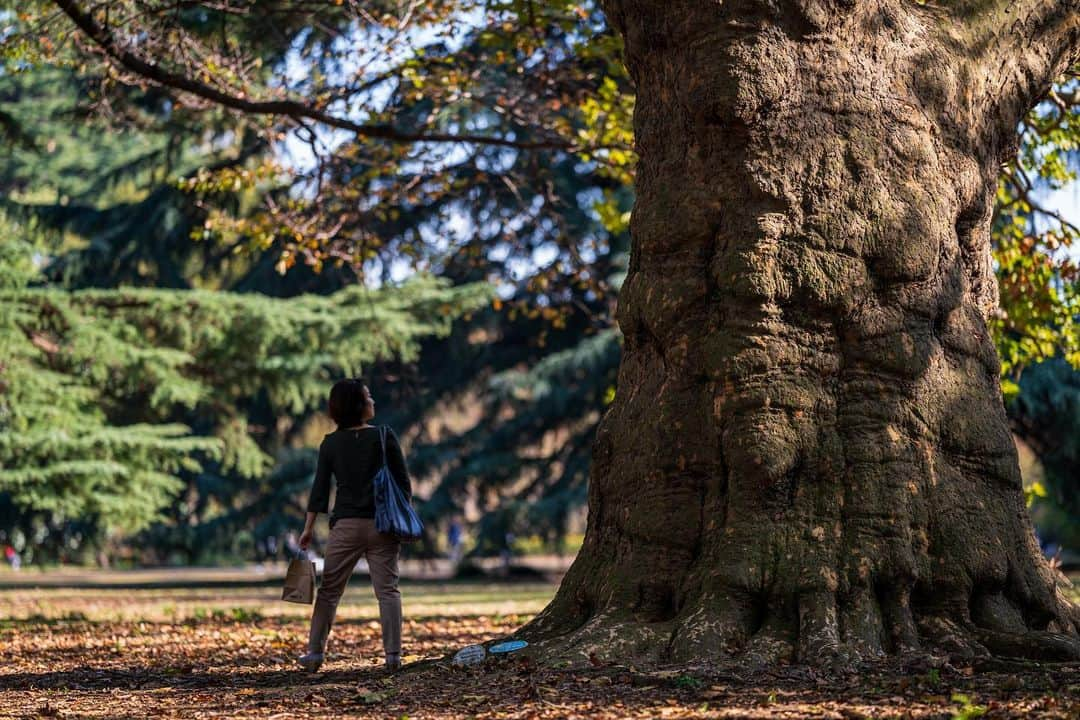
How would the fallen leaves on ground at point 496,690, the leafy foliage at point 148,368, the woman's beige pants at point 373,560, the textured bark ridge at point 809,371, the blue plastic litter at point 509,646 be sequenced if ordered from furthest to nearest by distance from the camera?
the leafy foliage at point 148,368 < the woman's beige pants at point 373,560 < the blue plastic litter at point 509,646 < the textured bark ridge at point 809,371 < the fallen leaves on ground at point 496,690

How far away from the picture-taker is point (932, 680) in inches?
246

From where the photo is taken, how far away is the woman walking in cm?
820

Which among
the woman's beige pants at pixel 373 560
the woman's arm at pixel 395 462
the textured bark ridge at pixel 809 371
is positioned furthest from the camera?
the woman's arm at pixel 395 462

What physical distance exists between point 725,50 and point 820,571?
2.98 meters

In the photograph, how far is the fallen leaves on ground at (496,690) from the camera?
5.78 m

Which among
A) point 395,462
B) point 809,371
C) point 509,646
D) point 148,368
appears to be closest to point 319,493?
point 395,462

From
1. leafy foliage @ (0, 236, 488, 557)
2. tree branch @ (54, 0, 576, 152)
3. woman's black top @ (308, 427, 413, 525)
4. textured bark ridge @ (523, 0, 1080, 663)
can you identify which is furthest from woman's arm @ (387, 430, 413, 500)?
leafy foliage @ (0, 236, 488, 557)

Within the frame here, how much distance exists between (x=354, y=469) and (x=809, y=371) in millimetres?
2846

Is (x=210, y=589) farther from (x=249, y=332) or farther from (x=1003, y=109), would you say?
(x=1003, y=109)

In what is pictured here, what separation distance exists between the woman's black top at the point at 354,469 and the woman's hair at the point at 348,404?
0.33ft

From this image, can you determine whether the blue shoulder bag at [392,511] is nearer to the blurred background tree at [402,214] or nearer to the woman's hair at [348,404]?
the woman's hair at [348,404]

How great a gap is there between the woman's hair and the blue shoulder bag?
0.91 ft

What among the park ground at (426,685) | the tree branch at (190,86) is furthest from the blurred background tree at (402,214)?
the park ground at (426,685)

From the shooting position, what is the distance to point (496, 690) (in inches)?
260
